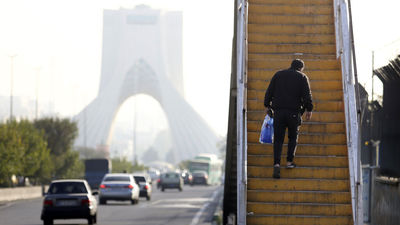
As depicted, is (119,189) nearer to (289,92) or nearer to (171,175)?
(289,92)

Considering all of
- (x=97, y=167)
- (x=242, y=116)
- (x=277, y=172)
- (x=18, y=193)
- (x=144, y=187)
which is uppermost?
(x=242, y=116)

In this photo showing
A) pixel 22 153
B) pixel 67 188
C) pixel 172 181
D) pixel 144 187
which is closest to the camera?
pixel 67 188

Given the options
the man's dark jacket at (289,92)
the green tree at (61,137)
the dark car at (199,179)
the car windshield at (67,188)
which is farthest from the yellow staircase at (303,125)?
the dark car at (199,179)

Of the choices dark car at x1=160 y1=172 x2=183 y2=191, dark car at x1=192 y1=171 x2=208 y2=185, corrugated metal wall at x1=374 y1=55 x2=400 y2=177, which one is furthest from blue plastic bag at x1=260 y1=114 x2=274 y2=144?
dark car at x1=192 y1=171 x2=208 y2=185

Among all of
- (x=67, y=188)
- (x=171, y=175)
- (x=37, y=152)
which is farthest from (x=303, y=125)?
(x=171, y=175)

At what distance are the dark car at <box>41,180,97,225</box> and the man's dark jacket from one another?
1262 centimetres

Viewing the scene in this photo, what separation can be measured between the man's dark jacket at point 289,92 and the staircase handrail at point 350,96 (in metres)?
0.67

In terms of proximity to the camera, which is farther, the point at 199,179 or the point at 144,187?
the point at 199,179

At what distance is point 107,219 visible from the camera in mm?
28547

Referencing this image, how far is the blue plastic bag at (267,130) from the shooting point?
1342 centimetres

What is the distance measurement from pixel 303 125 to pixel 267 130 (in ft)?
3.06

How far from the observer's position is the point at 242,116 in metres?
13.2

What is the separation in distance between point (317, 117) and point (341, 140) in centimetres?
63

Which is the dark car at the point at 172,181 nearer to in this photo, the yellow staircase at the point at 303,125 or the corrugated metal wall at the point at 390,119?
the corrugated metal wall at the point at 390,119
